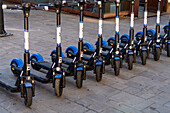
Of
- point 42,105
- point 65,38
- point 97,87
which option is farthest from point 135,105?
point 65,38

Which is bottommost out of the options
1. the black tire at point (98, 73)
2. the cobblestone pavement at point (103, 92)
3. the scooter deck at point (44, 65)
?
the cobblestone pavement at point (103, 92)

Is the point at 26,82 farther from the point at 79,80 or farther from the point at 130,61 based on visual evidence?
the point at 130,61

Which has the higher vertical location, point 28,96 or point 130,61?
point 130,61

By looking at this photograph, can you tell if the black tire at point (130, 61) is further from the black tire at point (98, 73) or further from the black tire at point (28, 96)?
the black tire at point (28, 96)

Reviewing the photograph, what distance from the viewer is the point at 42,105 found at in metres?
5.09

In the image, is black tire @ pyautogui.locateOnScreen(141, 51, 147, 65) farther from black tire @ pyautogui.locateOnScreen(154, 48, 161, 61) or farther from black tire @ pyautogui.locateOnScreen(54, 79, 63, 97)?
black tire @ pyautogui.locateOnScreen(54, 79, 63, 97)

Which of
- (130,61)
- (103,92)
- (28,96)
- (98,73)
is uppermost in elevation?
Answer: (130,61)

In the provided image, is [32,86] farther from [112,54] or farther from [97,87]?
[112,54]

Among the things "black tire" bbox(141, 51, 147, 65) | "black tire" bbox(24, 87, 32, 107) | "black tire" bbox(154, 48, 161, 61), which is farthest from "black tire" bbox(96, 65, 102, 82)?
"black tire" bbox(154, 48, 161, 61)

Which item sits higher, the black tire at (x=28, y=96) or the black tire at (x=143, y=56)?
the black tire at (x=143, y=56)

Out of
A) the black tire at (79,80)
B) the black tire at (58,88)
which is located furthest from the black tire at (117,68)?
the black tire at (58,88)

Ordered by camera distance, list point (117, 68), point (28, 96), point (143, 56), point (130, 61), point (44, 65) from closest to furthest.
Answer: point (28, 96)
point (44, 65)
point (117, 68)
point (130, 61)
point (143, 56)

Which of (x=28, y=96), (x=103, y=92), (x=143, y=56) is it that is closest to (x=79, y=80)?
(x=103, y=92)

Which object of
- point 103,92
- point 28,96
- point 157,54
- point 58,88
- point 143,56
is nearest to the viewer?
point 28,96
